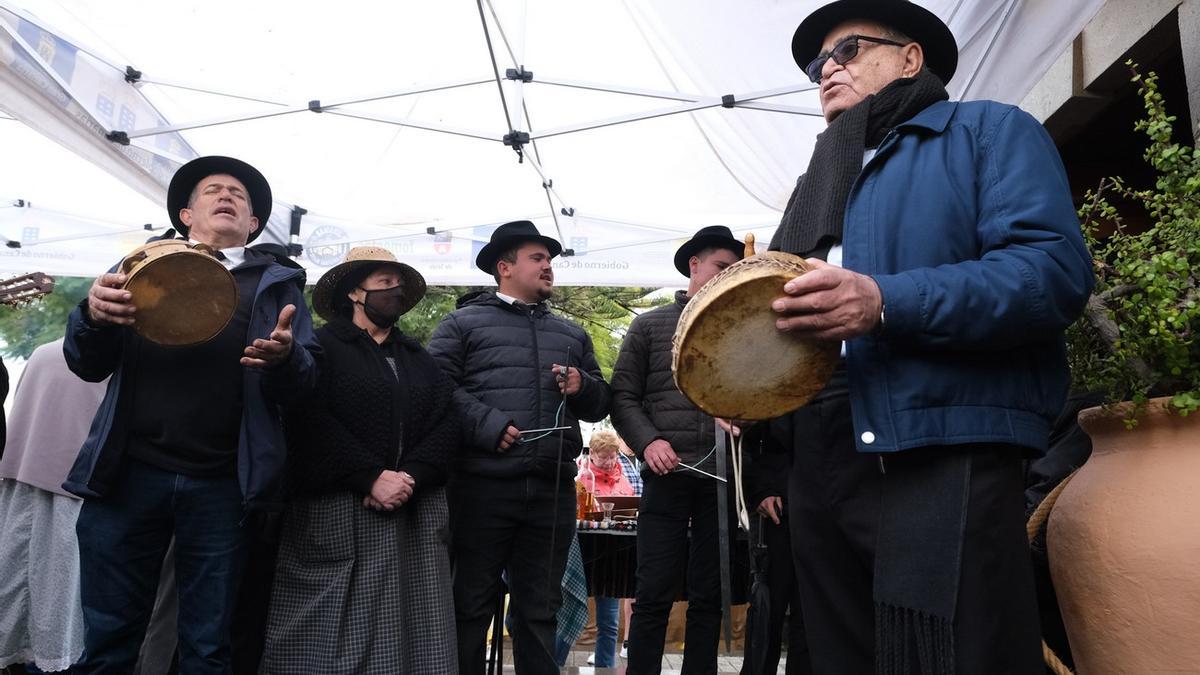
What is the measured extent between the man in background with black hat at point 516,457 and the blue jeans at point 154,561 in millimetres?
1053

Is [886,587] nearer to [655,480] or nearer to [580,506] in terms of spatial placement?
[655,480]

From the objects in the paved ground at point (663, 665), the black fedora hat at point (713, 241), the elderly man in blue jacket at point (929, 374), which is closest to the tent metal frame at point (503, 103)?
the black fedora hat at point (713, 241)

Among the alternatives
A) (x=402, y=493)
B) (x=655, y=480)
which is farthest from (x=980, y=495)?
(x=655, y=480)

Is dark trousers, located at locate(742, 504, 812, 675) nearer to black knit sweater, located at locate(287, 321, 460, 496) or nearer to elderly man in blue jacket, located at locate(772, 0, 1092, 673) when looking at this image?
black knit sweater, located at locate(287, 321, 460, 496)

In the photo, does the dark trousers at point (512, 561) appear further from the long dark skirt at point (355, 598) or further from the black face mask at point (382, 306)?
the black face mask at point (382, 306)

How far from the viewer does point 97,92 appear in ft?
18.2

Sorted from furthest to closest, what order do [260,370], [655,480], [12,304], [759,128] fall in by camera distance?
[759,128]
[655,480]
[12,304]
[260,370]

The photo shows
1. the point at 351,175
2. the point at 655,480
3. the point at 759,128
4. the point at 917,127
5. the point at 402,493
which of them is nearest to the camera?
the point at 917,127

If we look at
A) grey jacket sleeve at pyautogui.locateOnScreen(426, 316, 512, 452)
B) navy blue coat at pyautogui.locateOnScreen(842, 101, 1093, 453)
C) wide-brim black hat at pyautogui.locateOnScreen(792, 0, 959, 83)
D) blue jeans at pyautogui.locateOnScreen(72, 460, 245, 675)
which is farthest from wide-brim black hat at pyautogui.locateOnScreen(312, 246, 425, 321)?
navy blue coat at pyautogui.locateOnScreen(842, 101, 1093, 453)

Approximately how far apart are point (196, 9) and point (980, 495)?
5.61m

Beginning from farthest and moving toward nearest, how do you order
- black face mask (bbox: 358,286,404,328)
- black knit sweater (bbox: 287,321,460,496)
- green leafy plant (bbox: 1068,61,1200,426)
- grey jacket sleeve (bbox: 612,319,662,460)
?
grey jacket sleeve (bbox: 612,319,662,460) < black face mask (bbox: 358,286,404,328) < black knit sweater (bbox: 287,321,460,496) < green leafy plant (bbox: 1068,61,1200,426)

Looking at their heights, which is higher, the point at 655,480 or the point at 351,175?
the point at 351,175

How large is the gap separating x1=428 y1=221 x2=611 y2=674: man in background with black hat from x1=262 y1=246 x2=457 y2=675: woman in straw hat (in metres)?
0.19

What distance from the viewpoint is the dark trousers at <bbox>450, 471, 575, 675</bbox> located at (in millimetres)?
3867
